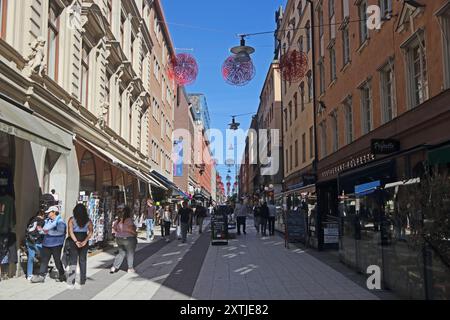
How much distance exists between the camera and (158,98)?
38.7 m

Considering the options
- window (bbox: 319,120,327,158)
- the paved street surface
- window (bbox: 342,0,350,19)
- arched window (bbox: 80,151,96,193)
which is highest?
window (bbox: 342,0,350,19)

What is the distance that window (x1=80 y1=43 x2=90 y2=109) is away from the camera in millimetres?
17312

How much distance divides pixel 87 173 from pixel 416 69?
11.7 m

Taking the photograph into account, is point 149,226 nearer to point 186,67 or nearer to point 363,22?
point 186,67

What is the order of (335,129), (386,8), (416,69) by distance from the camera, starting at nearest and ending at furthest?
(416,69) → (386,8) → (335,129)

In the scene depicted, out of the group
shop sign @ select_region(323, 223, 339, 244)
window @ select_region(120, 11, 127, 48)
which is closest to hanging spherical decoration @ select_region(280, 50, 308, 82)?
shop sign @ select_region(323, 223, 339, 244)

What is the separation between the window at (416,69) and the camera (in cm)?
1238

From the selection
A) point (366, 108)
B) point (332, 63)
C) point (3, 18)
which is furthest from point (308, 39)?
point (3, 18)

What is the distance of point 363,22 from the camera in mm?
17578

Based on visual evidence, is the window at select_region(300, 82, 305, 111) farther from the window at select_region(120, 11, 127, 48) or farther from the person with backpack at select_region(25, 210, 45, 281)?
the person with backpack at select_region(25, 210, 45, 281)

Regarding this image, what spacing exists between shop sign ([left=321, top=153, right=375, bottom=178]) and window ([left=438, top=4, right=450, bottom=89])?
3690mm

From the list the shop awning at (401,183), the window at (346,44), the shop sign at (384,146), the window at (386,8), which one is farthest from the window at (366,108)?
the shop awning at (401,183)

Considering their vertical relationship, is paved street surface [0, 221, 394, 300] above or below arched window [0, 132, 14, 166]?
below
